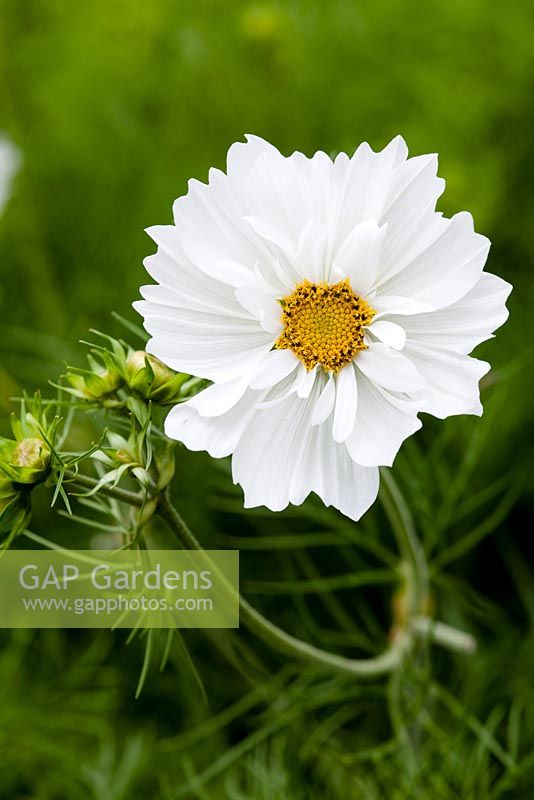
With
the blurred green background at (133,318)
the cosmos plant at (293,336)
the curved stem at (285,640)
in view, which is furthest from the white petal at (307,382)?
the blurred green background at (133,318)

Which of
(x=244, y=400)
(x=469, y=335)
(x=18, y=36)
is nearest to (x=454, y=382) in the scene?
(x=469, y=335)

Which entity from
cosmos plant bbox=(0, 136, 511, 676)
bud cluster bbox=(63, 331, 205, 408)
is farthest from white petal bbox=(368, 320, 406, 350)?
bud cluster bbox=(63, 331, 205, 408)

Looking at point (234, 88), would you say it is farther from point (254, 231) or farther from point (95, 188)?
point (254, 231)

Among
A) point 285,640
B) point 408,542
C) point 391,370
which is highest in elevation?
point 391,370

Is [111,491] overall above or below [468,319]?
below

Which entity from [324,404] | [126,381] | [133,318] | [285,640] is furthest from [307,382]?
[133,318]

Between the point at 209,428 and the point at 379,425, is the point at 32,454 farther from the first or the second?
the point at 379,425
